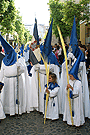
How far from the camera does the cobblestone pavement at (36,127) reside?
4594mm

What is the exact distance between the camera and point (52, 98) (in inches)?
209

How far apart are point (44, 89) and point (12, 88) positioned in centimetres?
95

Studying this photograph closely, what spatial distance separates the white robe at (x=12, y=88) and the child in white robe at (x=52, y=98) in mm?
966

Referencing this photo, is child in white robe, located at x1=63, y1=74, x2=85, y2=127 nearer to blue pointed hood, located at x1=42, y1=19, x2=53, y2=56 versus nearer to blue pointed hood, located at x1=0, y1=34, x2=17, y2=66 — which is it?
blue pointed hood, located at x1=42, y1=19, x2=53, y2=56

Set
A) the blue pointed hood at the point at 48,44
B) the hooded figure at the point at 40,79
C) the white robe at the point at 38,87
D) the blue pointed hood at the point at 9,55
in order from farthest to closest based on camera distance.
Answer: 1. the white robe at the point at 38,87
2. the hooded figure at the point at 40,79
3. the blue pointed hood at the point at 9,55
4. the blue pointed hood at the point at 48,44

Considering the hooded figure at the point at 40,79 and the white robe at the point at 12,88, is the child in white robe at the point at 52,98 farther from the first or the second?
the white robe at the point at 12,88

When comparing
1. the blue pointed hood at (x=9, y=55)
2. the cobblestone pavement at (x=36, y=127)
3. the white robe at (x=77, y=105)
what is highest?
the blue pointed hood at (x=9, y=55)

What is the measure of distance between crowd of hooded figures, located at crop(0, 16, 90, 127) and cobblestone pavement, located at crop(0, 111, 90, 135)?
0.16 meters

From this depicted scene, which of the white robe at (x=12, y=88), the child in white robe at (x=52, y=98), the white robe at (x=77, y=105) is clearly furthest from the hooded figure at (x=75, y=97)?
the white robe at (x=12, y=88)

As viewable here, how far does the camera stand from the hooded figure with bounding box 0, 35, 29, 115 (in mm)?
5531

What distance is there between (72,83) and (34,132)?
1.51m

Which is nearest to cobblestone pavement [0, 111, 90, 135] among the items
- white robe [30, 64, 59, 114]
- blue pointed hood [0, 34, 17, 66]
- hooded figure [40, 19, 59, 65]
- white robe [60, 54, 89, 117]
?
white robe [60, 54, 89, 117]

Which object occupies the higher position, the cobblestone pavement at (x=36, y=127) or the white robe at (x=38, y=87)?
the white robe at (x=38, y=87)

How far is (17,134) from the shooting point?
4520 mm
